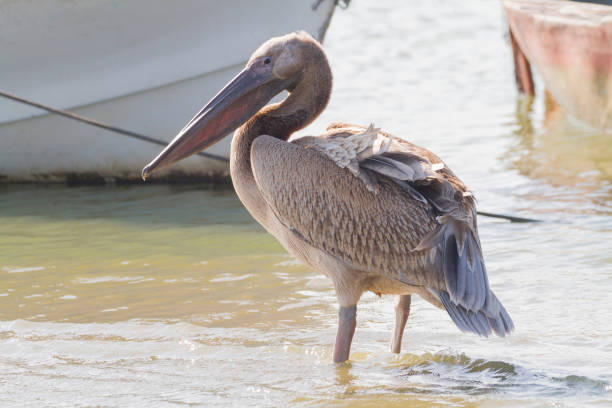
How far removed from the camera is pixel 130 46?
7477 mm

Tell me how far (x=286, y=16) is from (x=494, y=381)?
4.39 m

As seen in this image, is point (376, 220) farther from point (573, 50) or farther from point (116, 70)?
point (573, 50)

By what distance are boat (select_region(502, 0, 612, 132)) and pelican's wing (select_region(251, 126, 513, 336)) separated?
4.56 m

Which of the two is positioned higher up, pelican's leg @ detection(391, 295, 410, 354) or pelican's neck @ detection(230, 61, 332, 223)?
pelican's neck @ detection(230, 61, 332, 223)

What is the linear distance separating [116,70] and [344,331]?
4.24m

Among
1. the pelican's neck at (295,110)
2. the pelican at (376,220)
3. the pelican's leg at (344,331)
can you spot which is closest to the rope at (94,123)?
the pelican's neck at (295,110)

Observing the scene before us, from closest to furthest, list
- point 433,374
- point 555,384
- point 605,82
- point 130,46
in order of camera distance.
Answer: point 555,384, point 433,374, point 130,46, point 605,82

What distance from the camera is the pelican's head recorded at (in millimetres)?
4293

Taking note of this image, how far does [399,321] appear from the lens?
420 centimetres

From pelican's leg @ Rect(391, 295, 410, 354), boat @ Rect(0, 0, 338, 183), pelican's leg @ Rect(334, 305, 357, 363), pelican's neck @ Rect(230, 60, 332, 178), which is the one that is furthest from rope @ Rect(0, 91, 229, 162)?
pelican's leg @ Rect(334, 305, 357, 363)

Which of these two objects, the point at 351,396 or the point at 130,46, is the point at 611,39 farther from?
the point at 351,396

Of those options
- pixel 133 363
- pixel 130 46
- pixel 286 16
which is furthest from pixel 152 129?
pixel 133 363

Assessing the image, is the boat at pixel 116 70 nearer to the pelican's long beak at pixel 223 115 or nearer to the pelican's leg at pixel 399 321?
the pelican's long beak at pixel 223 115

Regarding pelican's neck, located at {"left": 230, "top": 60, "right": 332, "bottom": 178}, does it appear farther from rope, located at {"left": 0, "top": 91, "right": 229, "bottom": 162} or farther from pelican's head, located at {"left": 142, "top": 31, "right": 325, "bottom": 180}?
rope, located at {"left": 0, "top": 91, "right": 229, "bottom": 162}
